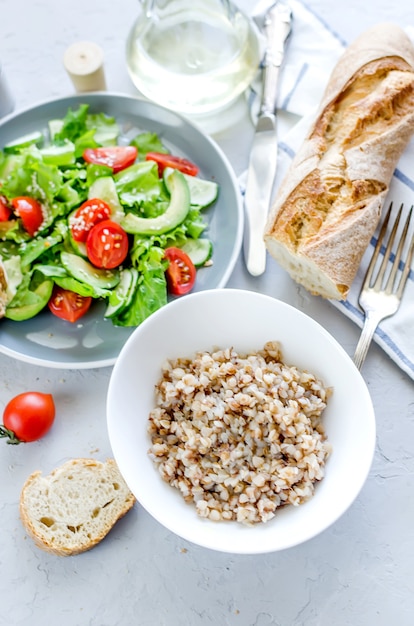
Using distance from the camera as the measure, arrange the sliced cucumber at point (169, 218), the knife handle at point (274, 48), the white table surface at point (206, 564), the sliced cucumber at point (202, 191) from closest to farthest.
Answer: the white table surface at point (206, 564), the sliced cucumber at point (169, 218), the sliced cucumber at point (202, 191), the knife handle at point (274, 48)

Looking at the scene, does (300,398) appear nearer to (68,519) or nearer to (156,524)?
(156,524)

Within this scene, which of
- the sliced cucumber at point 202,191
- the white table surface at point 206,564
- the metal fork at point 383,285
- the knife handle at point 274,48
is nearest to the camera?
the white table surface at point 206,564

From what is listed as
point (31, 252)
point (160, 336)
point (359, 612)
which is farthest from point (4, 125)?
point (359, 612)

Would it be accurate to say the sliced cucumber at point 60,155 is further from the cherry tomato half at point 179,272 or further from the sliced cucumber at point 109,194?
the cherry tomato half at point 179,272

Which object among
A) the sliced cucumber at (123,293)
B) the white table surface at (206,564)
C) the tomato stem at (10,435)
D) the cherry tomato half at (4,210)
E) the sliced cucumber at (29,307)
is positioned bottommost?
the white table surface at (206,564)

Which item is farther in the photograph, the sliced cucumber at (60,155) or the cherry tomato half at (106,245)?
the sliced cucumber at (60,155)

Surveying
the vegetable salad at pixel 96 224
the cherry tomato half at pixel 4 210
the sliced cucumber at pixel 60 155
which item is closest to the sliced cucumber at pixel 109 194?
the vegetable salad at pixel 96 224

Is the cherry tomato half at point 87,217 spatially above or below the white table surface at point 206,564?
above
